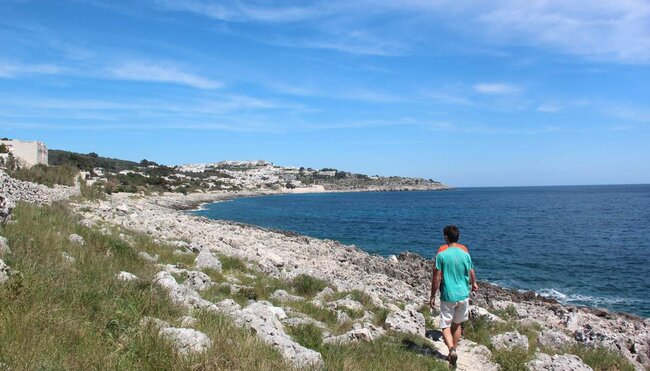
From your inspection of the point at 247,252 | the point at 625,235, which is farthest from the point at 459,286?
the point at 625,235

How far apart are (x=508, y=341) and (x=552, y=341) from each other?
2.00 meters

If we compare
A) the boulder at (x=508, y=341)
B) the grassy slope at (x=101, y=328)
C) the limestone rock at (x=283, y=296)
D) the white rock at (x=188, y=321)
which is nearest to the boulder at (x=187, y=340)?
the grassy slope at (x=101, y=328)

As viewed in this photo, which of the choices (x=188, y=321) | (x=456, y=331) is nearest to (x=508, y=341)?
(x=456, y=331)

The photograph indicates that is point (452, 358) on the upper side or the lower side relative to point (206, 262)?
lower

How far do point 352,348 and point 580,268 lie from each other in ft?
94.1

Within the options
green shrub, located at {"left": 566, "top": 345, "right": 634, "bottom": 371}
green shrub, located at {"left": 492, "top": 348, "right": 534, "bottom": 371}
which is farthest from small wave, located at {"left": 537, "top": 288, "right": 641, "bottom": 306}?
green shrub, located at {"left": 492, "top": 348, "right": 534, "bottom": 371}

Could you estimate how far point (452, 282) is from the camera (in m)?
8.05

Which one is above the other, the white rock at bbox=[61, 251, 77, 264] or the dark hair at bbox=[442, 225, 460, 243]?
the dark hair at bbox=[442, 225, 460, 243]

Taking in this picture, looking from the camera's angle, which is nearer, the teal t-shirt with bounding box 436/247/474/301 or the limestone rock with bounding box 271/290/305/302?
the teal t-shirt with bounding box 436/247/474/301

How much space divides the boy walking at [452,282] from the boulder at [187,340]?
4.35 metres

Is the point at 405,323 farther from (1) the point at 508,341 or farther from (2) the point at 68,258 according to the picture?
(2) the point at 68,258

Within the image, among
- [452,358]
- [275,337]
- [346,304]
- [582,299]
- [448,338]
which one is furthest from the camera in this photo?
[582,299]

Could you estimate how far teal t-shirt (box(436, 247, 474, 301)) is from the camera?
26.3 ft

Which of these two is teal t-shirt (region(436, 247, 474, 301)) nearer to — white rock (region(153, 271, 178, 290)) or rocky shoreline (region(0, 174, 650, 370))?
rocky shoreline (region(0, 174, 650, 370))
